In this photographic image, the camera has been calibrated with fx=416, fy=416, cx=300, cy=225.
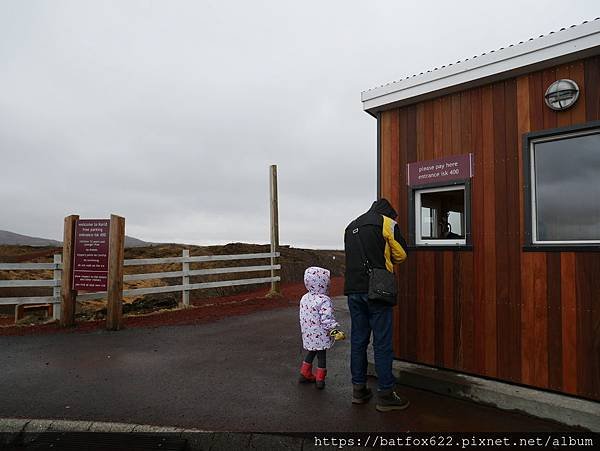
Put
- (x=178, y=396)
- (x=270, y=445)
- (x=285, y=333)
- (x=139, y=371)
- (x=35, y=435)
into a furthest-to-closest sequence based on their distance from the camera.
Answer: (x=285, y=333)
(x=139, y=371)
(x=178, y=396)
(x=35, y=435)
(x=270, y=445)

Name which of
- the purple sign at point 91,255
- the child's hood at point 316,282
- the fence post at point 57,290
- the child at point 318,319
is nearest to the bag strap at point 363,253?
the child at point 318,319

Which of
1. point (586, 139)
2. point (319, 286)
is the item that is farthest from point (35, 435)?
point (586, 139)

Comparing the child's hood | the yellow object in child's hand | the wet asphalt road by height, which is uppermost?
the child's hood

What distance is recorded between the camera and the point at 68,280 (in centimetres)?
820

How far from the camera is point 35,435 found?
3.67 m

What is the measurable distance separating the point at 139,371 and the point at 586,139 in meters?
5.53

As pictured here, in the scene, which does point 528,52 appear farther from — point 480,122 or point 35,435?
point 35,435

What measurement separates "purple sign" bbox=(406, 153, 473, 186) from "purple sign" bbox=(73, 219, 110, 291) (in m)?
6.22

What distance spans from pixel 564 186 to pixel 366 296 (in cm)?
210

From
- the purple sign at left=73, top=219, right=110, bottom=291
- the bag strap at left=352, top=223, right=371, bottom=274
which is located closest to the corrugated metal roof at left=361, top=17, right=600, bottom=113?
the bag strap at left=352, top=223, right=371, bottom=274

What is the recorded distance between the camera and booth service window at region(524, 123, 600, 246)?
12.1 ft

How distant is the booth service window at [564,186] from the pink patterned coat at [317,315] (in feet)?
7.02

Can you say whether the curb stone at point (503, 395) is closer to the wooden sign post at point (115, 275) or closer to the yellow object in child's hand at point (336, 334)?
the yellow object in child's hand at point (336, 334)

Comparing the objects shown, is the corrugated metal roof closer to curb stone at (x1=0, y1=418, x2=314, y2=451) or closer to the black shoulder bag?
the black shoulder bag
